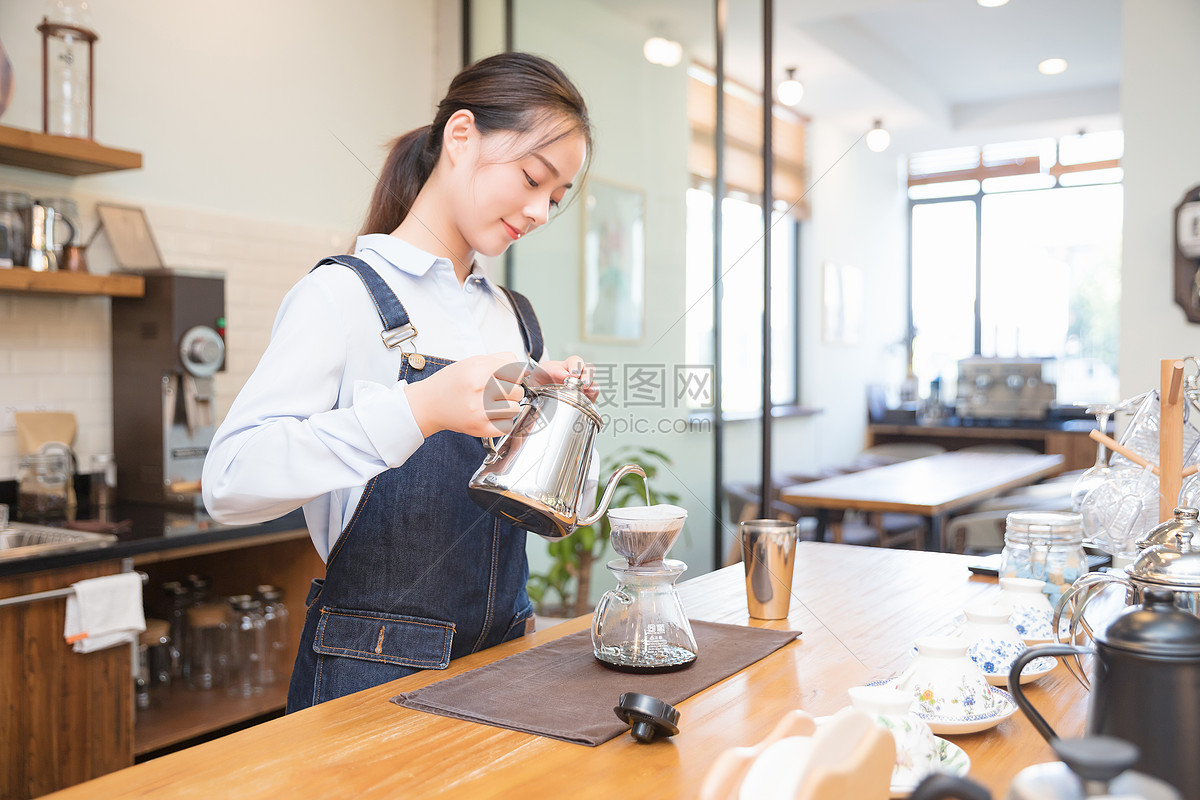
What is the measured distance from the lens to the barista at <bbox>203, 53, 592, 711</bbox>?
42.8 inches

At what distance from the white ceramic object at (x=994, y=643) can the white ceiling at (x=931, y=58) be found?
2.75m

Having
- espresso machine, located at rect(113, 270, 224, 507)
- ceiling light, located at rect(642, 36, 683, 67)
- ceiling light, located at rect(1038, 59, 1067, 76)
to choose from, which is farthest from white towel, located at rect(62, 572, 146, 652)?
ceiling light, located at rect(1038, 59, 1067, 76)

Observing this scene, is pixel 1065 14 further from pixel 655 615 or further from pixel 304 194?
pixel 655 615

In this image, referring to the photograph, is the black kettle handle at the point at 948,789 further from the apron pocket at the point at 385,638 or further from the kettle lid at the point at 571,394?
the apron pocket at the point at 385,638

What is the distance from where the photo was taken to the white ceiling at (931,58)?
11.9 ft

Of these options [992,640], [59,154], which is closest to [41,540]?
[59,154]

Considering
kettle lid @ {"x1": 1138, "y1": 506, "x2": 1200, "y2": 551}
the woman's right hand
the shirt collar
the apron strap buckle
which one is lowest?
kettle lid @ {"x1": 1138, "y1": 506, "x2": 1200, "y2": 551}

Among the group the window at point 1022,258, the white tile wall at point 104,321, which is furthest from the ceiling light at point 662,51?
the window at point 1022,258

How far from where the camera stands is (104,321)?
2.82 meters

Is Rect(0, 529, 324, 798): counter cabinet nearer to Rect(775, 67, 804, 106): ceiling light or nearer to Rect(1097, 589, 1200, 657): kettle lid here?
Rect(1097, 589, 1200, 657): kettle lid

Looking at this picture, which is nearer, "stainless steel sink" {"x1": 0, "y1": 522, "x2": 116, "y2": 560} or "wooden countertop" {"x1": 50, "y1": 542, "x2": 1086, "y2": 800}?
"wooden countertop" {"x1": 50, "y1": 542, "x2": 1086, "y2": 800}

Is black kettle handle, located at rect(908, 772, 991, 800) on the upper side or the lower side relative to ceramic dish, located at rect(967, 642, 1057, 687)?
upper

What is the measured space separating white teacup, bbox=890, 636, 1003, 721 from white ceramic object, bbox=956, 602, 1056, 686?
0.12 m

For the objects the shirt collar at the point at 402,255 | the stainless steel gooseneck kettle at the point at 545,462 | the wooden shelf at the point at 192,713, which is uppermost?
the shirt collar at the point at 402,255
